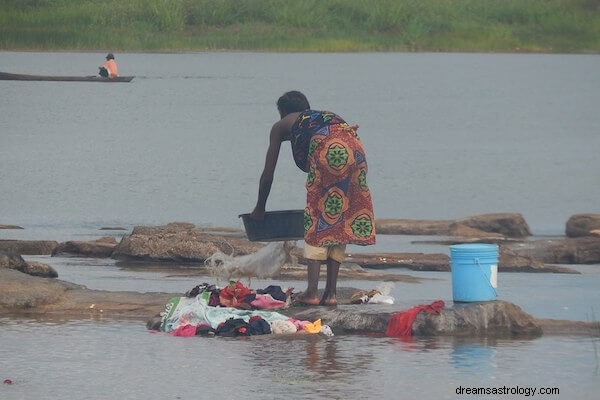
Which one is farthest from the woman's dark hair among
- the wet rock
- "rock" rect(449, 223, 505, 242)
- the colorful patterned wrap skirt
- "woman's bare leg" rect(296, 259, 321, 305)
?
"rock" rect(449, 223, 505, 242)

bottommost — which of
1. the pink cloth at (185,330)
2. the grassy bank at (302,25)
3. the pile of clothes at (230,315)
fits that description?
the pink cloth at (185,330)

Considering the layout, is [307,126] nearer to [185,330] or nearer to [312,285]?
[312,285]

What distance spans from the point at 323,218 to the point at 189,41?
2325 inches

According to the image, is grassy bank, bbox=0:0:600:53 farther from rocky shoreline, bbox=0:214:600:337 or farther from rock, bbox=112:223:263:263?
rock, bbox=112:223:263:263

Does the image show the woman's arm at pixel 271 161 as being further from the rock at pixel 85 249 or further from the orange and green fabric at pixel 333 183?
the rock at pixel 85 249

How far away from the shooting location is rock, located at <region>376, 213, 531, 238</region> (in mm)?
20781

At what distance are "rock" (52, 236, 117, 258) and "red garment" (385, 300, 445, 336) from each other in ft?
20.7

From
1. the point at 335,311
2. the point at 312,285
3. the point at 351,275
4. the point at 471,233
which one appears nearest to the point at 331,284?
the point at 312,285

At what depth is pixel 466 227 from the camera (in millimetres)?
20750

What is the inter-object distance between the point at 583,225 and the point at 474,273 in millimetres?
9483

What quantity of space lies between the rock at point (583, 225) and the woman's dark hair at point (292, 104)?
29.0ft

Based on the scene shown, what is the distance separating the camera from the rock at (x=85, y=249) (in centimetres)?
1742

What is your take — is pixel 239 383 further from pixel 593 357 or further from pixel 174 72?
pixel 174 72

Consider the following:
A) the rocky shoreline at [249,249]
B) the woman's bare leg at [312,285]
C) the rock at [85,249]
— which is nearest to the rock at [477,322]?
the woman's bare leg at [312,285]
